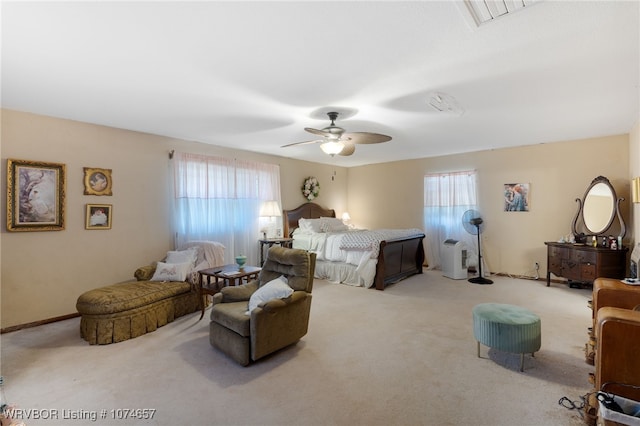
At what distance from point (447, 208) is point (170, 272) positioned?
535 cm

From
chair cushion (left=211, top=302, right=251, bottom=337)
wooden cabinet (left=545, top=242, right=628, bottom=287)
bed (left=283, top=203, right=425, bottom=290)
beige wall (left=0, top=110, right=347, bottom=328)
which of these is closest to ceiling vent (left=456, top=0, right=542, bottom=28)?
chair cushion (left=211, top=302, right=251, bottom=337)

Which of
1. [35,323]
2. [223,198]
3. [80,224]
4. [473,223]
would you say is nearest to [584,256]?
[473,223]

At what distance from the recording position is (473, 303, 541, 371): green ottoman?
235 centimetres

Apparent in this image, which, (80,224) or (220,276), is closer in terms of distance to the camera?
(220,276)

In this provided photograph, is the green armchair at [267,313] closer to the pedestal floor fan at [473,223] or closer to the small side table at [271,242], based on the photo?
the small side table at [271,242]

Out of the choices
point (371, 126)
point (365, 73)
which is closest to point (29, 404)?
point (365, 73)

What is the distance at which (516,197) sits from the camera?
17.8ft

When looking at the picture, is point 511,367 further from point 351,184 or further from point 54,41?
point 351,184

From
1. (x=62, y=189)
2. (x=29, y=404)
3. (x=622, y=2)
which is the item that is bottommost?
(x=29, y=404)

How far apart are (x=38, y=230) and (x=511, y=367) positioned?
200 inches

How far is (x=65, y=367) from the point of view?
98.1 inches

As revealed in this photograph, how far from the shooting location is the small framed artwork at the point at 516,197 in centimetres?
533

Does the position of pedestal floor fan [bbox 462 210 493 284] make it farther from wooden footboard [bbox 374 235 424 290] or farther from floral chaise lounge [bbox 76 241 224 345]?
floral chaise lounge [bbox 76 241 224 345]

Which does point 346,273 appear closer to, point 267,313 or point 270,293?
point 270,293
